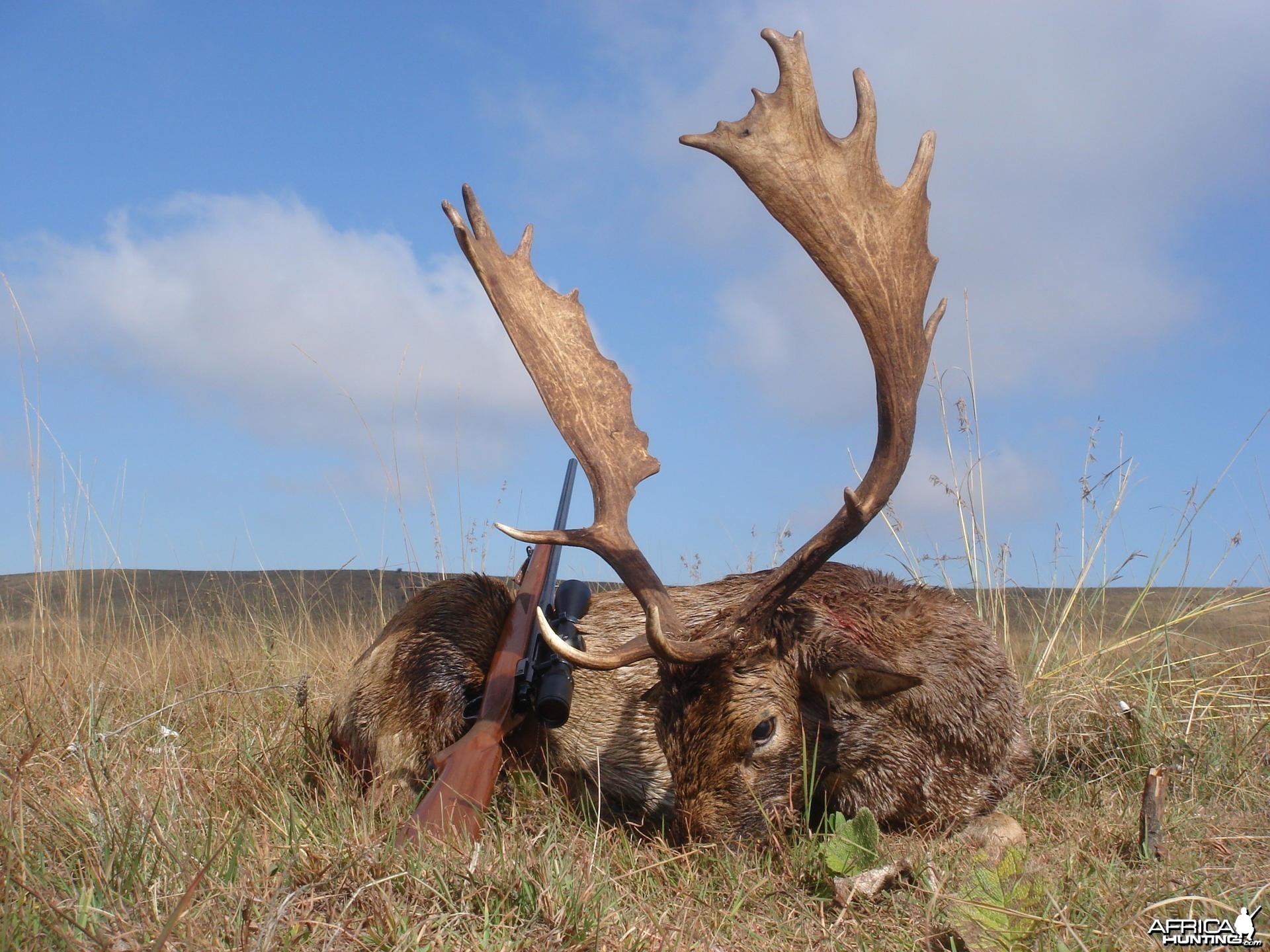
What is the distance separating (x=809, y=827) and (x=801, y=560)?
41.9 inches

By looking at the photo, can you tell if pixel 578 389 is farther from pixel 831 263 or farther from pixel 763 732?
pixel 763 732

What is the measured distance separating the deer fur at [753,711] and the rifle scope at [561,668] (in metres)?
0.28

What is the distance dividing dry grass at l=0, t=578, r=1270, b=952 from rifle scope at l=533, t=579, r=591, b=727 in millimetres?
432

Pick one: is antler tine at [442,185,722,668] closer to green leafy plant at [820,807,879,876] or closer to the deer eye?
the deer eye

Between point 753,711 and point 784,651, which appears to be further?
point 784,651

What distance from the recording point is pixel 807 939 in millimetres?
2945

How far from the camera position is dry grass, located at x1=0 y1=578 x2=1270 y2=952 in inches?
99.7

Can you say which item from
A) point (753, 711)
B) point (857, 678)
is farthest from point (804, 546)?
point (753, 711)

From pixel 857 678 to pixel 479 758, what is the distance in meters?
1.53

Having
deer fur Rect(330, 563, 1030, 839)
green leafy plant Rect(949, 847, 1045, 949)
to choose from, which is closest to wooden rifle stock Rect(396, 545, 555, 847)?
deer fur Rect(330, 563, 1030, 839)

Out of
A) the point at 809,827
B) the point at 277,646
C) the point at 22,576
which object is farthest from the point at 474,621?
the point at 22,576

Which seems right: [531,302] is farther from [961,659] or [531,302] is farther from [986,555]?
[986,555]

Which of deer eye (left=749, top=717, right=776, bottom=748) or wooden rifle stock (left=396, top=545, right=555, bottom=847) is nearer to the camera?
wooden rifle stock (left=396, top=545, right=555, bottom=847)

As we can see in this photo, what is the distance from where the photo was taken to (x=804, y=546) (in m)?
3.83
